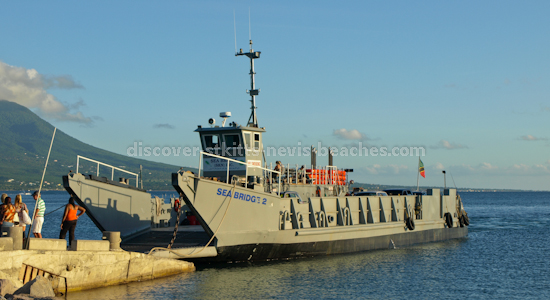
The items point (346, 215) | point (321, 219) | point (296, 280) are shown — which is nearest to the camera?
point (296, 280)

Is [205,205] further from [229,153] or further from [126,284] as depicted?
[229,153]

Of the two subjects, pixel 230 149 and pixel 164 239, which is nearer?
pixel 164 239

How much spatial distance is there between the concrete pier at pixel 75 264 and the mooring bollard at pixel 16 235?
0.38 ft

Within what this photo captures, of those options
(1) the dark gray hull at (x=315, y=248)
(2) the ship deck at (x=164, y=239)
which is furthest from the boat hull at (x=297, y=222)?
(2) the ship deck at (x=164, y=239)

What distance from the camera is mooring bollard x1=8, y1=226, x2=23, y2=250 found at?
1307 centimetres

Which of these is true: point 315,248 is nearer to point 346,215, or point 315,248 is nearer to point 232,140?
point 346,215

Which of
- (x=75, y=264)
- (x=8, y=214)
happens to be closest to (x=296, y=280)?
(x=75, y=264)

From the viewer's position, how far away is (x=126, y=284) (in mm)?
15180

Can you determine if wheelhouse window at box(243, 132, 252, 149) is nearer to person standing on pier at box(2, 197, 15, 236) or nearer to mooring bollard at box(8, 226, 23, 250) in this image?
person standing on pier at box(2, 197, 15, 236)

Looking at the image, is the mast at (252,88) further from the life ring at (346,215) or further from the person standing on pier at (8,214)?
the person standing on pier at (8,214)

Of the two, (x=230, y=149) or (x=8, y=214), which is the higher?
(x=230, y=149)

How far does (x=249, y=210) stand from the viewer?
1803cm

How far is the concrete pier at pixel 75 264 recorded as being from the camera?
511 inches

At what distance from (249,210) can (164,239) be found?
3655 mm
